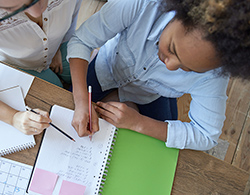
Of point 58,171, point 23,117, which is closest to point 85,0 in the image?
point 23,117

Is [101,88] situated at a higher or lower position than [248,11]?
lower

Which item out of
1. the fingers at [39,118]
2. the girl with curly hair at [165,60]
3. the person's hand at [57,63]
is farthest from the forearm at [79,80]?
the person's hand at [57,63]

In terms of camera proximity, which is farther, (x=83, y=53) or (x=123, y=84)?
(x=123, y=84)

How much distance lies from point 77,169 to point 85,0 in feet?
4.67

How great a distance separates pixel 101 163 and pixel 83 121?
0.48 feet

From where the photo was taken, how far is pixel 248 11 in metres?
0.43

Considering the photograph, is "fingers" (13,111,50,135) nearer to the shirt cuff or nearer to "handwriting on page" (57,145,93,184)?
"handwriting on page" (57,145,93,184)

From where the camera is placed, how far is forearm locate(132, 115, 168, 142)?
768 mm

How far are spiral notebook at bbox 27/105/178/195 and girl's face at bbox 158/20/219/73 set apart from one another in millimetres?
312

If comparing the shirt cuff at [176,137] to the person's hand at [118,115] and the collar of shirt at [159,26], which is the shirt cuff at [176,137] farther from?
the collar of shirt at [159,26]

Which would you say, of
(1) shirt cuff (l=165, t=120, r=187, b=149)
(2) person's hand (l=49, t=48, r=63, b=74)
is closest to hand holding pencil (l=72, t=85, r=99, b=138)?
(1) shirt cuff (l=165, t=120, r=187, b=149)

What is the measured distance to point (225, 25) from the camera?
449mm

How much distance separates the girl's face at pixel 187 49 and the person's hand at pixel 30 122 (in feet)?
1.34

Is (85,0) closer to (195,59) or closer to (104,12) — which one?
(104,12)
